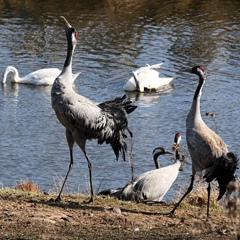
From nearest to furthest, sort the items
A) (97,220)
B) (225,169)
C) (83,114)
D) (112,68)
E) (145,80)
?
(97,220)
(225,169)
(83,114)
(145,80)
(112,68)

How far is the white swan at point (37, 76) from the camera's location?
1688 cm

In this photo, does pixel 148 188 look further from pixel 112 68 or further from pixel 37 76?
pixel 112 68

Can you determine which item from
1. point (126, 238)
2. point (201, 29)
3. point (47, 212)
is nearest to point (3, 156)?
point (47, 212)

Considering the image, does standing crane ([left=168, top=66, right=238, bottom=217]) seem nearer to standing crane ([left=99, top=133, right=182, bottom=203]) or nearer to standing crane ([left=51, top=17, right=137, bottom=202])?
standing crane ([left=51, top=17, right=137, bottom=202])

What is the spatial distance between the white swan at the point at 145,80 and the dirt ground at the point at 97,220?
26.7 ft

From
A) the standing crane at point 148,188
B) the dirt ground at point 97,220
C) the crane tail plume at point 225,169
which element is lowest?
the standing crane at point 148,188

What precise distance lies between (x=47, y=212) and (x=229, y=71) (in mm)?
11113

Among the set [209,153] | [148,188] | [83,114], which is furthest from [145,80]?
[209,153]

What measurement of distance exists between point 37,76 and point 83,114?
29.1 feet

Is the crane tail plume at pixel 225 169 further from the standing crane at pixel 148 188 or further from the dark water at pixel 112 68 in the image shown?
the dark water at pixel 112 68

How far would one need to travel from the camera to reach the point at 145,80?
1683 cm

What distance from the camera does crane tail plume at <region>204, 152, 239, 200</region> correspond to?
781cm

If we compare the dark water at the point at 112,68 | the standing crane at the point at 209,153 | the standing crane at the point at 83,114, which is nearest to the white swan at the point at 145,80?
the dark water at the point at 112,68

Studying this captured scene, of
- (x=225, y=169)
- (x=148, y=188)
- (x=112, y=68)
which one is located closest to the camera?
(x=225, y=169)
